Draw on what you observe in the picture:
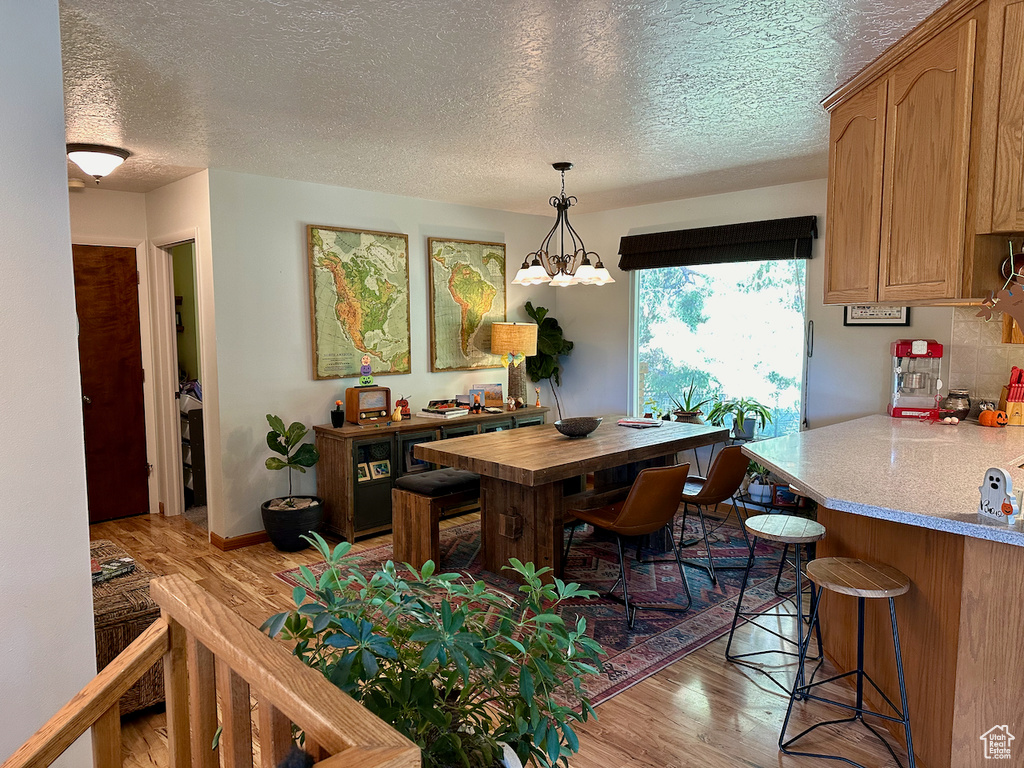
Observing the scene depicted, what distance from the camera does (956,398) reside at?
12.7 ft

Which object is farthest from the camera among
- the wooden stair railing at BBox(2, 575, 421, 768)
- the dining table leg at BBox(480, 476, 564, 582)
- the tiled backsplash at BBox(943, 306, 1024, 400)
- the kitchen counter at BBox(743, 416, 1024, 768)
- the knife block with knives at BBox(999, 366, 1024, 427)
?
the tiled backsplash at BBox(943, 306, 1024, 400)

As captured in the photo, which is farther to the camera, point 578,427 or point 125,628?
point 578,427

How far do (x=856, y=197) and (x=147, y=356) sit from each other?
4.80 m

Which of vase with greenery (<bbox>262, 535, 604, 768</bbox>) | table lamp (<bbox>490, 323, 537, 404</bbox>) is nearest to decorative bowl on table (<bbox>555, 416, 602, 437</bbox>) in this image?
table lamp (<bbox>490, 323, 537, 404</bbox>)

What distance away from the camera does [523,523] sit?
3.74m

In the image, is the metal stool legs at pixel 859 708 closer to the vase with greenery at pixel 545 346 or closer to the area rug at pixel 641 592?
the area rug at pixel 641 592

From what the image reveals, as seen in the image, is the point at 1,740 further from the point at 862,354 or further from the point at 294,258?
the point at 862,354

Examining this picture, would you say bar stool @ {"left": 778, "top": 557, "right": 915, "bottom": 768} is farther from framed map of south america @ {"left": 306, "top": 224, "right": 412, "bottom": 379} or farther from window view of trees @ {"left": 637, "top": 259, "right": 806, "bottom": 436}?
framed map of south america @ {"left": 306, "top": 224, "right": 412, "bottom": 379}

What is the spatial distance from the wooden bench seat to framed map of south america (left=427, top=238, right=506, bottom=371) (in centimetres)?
157

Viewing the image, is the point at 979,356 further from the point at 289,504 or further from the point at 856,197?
the point at 289,504

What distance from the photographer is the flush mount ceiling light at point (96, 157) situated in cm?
356

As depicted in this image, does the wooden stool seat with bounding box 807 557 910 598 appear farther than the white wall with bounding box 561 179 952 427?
No

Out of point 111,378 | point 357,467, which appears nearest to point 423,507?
point 357,467

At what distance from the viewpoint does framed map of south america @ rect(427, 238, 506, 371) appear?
5465 mm
